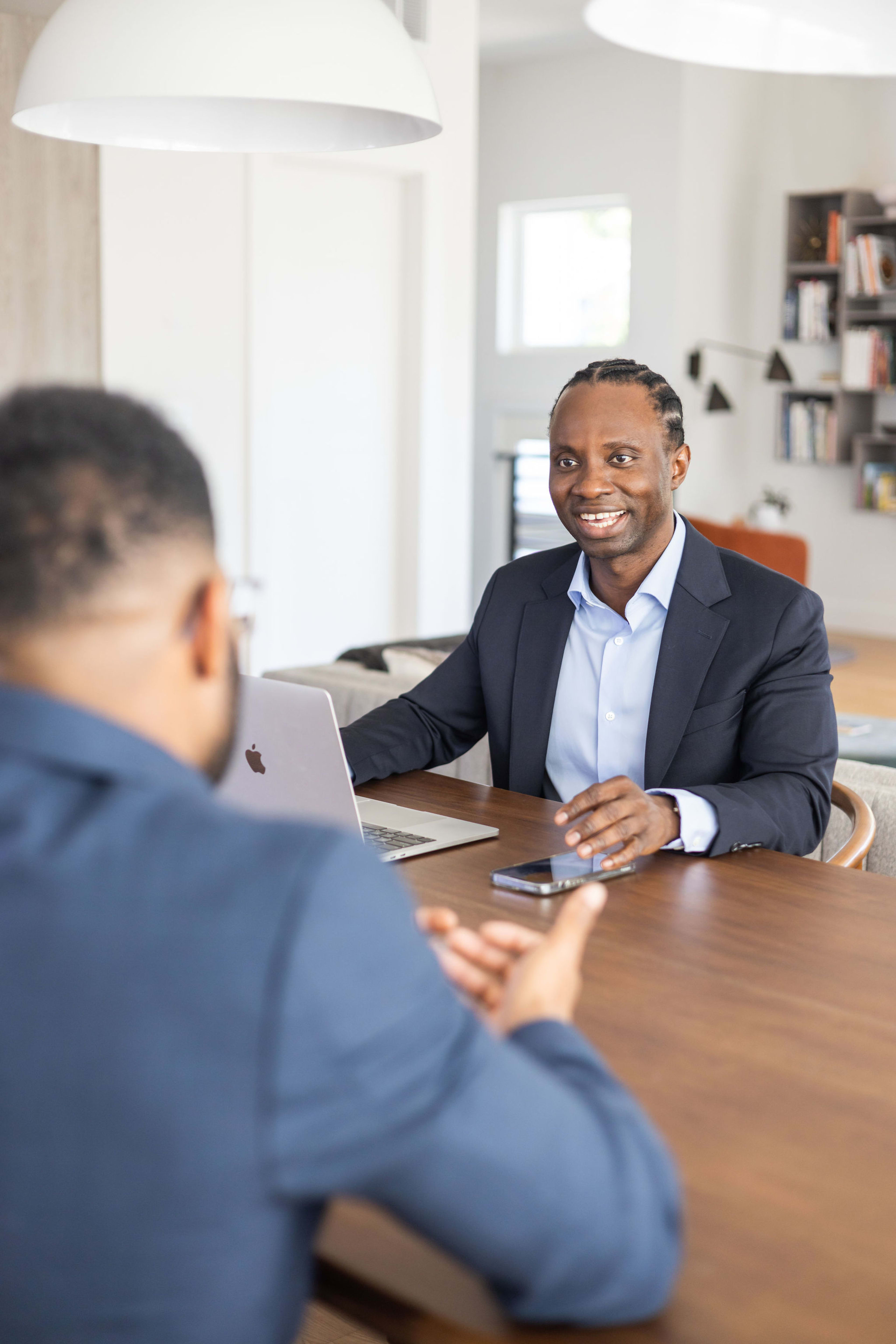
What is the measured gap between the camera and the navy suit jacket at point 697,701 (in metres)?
1.82

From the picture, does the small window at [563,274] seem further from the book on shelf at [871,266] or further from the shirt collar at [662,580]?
the shirt collar at [662,580]

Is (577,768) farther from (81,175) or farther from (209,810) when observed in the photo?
(81,175)

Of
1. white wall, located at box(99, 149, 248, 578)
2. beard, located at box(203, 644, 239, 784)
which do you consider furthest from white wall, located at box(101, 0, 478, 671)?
beard, located at box(203, 644, 239, 784)

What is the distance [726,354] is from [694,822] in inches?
268

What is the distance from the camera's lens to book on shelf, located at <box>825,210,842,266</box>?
7.77m

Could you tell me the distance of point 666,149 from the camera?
7438mm

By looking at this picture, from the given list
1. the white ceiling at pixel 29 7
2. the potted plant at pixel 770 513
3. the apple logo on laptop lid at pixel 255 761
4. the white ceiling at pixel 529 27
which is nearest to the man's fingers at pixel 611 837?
the apple logo on laptop lid at pixel 255 761

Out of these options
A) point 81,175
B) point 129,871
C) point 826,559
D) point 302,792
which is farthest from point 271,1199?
point 826,559

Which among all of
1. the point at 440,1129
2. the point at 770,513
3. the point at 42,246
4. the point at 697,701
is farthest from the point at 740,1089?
the point at 770,513

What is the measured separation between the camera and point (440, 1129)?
2.08ft

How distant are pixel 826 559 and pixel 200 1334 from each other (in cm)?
811

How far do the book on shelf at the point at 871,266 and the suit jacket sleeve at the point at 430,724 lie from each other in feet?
20.3

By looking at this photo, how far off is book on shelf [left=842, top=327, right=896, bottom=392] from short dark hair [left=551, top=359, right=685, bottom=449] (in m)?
6.09

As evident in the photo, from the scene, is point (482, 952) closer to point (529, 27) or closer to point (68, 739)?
point (68, 739)
